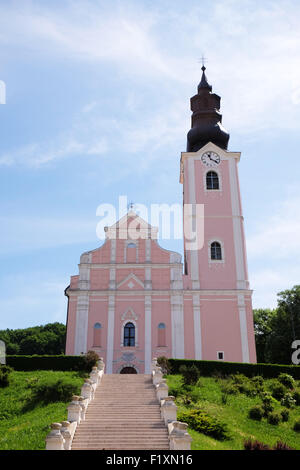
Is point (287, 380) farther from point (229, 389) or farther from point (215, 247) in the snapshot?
point (215, 247)

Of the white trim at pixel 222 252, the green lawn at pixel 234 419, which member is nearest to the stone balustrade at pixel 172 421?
the green lawn at pixel 234 419

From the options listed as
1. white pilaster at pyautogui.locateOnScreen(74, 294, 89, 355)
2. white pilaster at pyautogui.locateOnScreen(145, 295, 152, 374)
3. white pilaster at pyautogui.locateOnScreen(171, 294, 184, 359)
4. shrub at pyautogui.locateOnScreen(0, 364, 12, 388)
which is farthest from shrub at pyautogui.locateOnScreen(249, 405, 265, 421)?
white pilaster at pyautogui.locateOnScreen(74, 294, 89, 355)

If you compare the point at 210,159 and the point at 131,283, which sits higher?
the point at 210,159

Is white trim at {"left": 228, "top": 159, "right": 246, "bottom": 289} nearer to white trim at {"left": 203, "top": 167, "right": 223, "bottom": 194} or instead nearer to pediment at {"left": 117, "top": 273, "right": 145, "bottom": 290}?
white trim at {"left": 203, "top": 167, "right": 223, "bottom": 194}

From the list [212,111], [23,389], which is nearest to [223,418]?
[23,389]

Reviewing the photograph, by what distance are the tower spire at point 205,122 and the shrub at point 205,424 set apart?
25.7 m

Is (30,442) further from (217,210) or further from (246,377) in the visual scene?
(217,210)

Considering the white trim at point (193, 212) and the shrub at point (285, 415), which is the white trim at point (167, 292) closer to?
the white trim at point (193, 212)

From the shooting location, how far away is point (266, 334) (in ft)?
176

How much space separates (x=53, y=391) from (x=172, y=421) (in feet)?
22.6

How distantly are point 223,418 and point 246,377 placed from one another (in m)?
7.88

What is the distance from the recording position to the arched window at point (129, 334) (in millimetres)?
30562

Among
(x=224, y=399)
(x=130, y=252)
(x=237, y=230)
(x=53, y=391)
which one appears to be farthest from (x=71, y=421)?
(x=237, y=230)

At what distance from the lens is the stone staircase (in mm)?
13508
